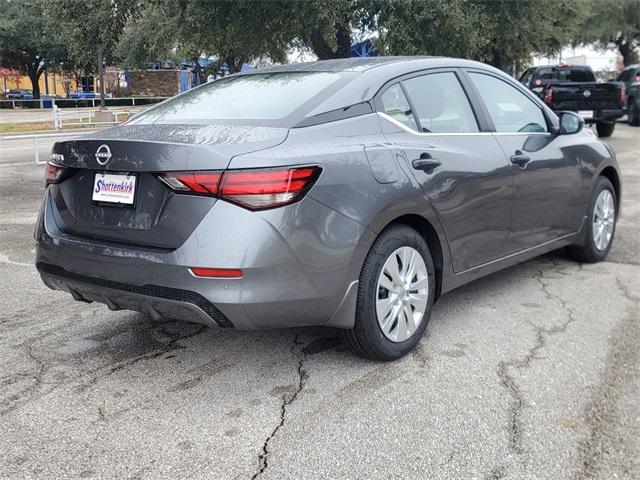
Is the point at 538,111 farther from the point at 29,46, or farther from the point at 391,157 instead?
the point at 29,46

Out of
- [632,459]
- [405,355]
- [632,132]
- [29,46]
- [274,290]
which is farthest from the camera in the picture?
[29,46]

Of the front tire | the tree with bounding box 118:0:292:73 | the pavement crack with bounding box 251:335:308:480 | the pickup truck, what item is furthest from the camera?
the pickup truck

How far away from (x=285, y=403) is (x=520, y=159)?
241 centimetres

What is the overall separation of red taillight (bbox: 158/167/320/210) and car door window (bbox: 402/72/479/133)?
48.8 inches

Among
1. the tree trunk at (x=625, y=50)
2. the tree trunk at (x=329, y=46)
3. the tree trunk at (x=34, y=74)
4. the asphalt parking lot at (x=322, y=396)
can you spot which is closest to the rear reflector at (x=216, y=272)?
the asphalt parking lot at (x=322, y=396)

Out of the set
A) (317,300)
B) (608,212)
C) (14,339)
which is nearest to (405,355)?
(317,300)

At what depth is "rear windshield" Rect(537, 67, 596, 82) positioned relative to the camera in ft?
59.2

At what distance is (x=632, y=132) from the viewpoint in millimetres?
19422

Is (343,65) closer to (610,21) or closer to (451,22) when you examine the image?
(451,22)

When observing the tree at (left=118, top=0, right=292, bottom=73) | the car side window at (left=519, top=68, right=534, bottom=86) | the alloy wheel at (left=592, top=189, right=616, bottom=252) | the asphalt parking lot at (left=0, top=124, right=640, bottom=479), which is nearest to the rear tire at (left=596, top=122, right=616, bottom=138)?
the car side window at (left=519, top=68, right=534, bottom=86)

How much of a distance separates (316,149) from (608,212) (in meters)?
3.55

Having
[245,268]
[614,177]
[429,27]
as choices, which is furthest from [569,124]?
[429,27]

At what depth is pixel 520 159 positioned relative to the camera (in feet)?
15.3

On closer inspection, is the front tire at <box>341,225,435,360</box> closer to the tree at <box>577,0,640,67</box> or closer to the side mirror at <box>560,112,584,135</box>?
the side mirror at <box>560,112,584,135</box>
